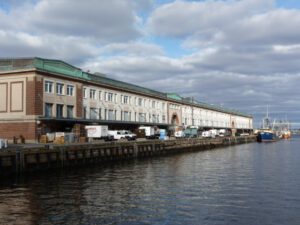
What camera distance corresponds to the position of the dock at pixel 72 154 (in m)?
41.7

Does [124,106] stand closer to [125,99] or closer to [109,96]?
[125,99]

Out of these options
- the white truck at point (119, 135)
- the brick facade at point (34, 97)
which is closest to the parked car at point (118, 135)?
the white truck at point (119, 135)

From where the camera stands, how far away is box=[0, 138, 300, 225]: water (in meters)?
23.2

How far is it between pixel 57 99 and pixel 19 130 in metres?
8.81

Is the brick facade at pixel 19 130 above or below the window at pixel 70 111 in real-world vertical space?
below

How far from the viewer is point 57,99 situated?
7456 centimetres

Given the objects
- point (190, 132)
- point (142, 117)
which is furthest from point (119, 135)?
point (190, 132)

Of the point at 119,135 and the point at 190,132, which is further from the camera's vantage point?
the point at 190,132

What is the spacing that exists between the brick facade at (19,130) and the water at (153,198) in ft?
84.1

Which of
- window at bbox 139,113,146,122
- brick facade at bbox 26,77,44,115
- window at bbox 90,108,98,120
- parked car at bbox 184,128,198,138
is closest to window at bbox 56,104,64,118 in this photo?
brick facade at bbox 26,77,44,115

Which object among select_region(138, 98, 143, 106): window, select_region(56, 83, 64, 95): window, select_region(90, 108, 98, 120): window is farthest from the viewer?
select_region(138, 98, 143, 106): window

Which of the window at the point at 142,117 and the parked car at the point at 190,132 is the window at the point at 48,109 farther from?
the parked car at the point at 190,132

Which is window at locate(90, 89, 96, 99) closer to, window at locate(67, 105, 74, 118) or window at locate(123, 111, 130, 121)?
window at locate(67, 105, 74, 118)

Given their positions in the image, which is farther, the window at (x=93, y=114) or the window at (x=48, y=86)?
the window at (x=93, y=114)
